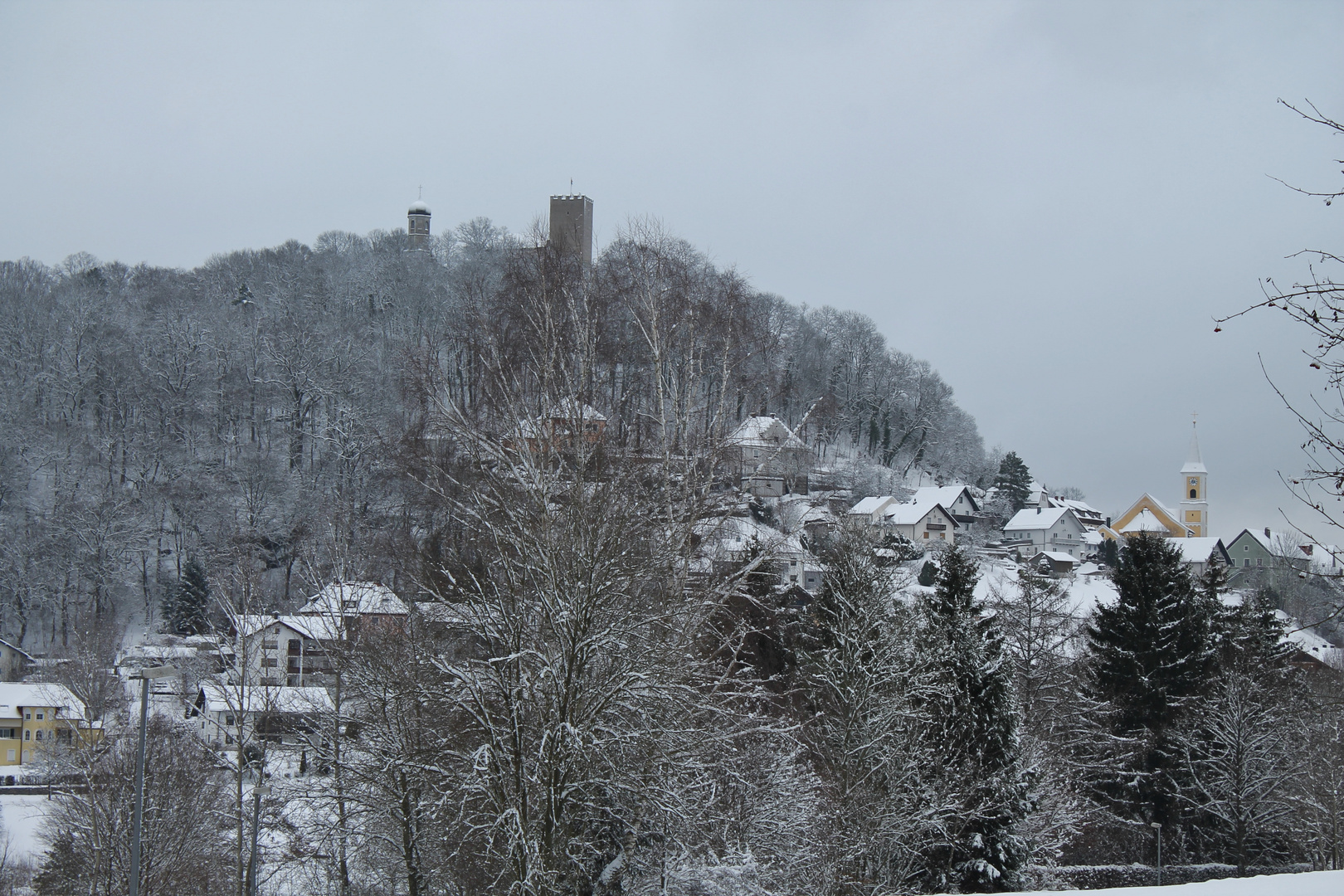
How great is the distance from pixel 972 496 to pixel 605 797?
75639mm

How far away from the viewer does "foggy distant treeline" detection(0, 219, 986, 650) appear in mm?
15023

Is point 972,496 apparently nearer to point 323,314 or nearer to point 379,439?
point 323,314

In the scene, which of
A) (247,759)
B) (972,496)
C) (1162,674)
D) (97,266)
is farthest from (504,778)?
(97,266)

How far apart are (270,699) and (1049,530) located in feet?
221

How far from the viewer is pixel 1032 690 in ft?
80.3

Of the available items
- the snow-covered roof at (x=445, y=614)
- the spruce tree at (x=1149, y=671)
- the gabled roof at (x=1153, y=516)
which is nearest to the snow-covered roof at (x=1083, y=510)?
the gabled roof at (x=1153, y=516)

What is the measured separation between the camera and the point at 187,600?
4566cm

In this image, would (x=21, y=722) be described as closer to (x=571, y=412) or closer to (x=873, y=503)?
(x=571, y=412)

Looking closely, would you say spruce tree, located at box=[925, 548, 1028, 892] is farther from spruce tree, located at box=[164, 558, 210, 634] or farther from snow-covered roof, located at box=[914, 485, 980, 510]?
snow-covered roof, located at box=[914, 485, 980, 510]

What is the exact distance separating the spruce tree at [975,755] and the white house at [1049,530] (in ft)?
205

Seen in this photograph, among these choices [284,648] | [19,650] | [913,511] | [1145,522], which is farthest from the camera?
[1145,522]

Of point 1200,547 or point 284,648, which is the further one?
point 1200,547

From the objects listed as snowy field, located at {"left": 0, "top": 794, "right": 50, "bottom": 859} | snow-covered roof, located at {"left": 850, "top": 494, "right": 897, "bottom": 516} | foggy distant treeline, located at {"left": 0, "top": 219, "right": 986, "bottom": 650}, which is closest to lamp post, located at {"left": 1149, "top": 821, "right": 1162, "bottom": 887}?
foggy distant treeline, located at {"left": 0, "top": 219, "right": 986, "bottom": 650}

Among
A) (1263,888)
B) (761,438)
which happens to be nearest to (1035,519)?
(761,438)
